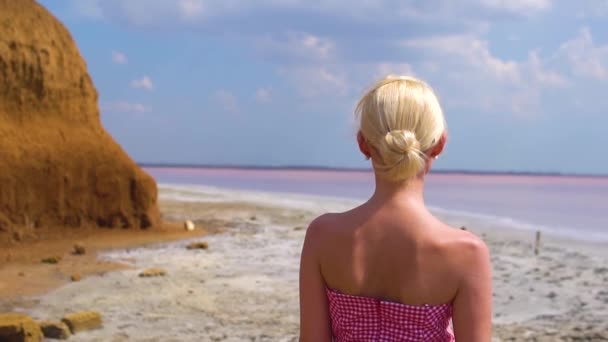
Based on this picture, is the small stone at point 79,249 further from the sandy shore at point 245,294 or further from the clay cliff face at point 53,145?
the clay cliff face at point 53,145

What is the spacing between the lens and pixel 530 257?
472 inches

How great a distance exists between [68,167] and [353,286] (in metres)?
12.3

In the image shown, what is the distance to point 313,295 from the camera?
1.99 metres

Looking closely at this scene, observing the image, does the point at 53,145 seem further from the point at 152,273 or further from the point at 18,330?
the point at 18,330

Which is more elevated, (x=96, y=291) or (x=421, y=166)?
(x=421, y=166)

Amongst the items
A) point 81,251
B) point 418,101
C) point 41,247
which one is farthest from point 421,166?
point 41,247

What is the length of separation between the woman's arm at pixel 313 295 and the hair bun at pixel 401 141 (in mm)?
327

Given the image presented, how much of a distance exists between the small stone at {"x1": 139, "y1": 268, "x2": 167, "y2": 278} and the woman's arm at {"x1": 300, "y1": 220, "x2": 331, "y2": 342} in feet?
26.4

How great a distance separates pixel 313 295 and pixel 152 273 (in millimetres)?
8146

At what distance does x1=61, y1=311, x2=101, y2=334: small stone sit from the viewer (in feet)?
21.5

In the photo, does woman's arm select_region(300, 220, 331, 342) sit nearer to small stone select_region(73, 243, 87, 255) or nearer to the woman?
the woman

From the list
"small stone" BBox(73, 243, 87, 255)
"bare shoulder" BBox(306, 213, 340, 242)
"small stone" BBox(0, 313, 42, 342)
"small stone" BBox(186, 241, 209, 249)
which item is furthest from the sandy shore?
"bare shoulder" BBox(306, 213, 340, 242)

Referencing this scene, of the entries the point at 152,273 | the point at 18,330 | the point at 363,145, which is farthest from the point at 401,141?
the point at 152,273

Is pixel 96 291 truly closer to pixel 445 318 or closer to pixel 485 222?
pixel 445 318
